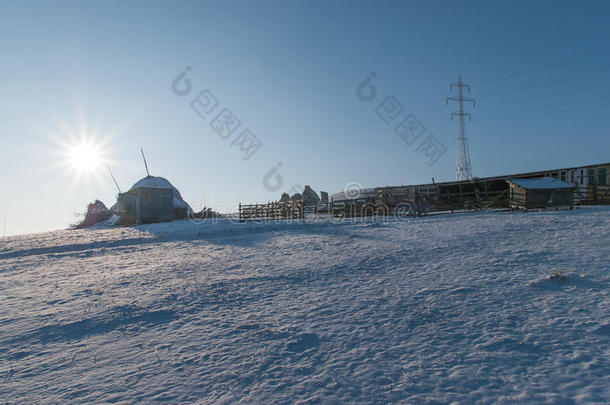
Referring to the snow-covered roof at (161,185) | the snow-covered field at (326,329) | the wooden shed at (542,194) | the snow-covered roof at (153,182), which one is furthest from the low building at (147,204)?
the wooden shed at (542,194)

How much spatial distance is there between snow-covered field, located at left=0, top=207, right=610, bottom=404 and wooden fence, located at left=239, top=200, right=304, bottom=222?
18.1 meters

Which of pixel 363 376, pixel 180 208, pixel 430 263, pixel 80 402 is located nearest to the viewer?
pixel 80 402

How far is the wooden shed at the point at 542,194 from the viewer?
2039 cm

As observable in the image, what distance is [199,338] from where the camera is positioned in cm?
526

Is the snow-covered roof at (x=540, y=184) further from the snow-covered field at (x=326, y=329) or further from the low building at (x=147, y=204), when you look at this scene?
the low building at (x=147, y=204)

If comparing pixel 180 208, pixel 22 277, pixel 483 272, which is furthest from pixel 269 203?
pixel 483 272

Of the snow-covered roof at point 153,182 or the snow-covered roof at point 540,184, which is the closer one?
the snow-covered roof at point 540,184

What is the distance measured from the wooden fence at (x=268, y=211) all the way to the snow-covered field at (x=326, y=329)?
18102 mm

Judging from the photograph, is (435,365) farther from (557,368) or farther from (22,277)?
(22,277)

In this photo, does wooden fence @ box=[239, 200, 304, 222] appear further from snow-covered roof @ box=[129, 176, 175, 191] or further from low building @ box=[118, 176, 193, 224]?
snow-covered roof @ box=[129, 176, 175, 191]

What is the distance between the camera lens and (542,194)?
67.4 ft

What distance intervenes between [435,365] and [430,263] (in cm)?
525

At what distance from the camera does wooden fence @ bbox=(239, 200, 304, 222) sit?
2892cm

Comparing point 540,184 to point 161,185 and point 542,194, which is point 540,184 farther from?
point 161,185
